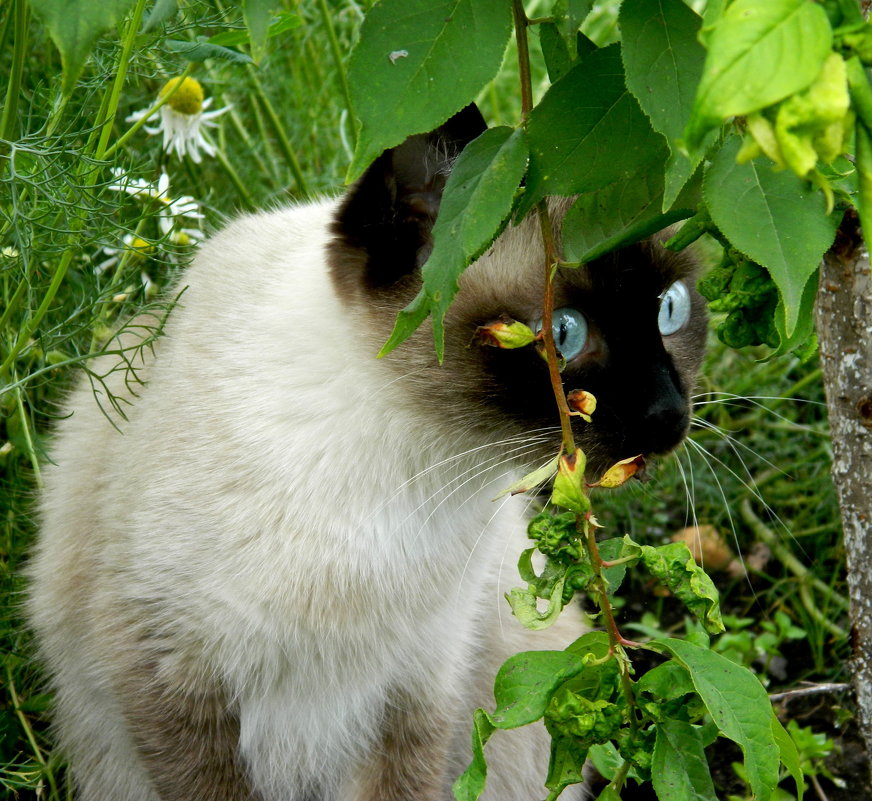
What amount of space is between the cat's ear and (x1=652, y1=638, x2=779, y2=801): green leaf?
2.75 ft

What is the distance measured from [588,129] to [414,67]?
0.72ft

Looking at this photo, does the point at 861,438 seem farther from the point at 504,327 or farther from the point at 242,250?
the point at 242,250

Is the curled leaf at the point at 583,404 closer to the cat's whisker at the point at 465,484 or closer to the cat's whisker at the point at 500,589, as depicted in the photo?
the cat's whisker at the point at 465,484

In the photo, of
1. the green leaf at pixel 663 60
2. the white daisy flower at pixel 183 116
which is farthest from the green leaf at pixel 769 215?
the white daisy flower at pixel 183 116

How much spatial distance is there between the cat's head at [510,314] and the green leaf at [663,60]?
0.58m

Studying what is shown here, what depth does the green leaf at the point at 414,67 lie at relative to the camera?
1.06 m

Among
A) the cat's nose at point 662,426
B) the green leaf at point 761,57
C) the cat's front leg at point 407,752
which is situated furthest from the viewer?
the cat's front leg at point 407,752

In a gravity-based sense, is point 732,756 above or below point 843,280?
below

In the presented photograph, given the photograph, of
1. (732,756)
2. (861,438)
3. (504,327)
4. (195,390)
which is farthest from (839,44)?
(732,756)

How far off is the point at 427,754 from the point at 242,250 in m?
1.10

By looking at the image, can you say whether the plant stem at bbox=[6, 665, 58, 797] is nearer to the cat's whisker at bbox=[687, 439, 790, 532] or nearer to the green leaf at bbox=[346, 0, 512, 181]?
the cat's whisker at bbox=[687, 439, 790, 532]

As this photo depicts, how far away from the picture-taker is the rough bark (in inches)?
68.9

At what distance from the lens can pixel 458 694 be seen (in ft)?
7.26

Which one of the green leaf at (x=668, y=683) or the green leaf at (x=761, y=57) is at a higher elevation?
the green leaf at (x=761, y=57)
